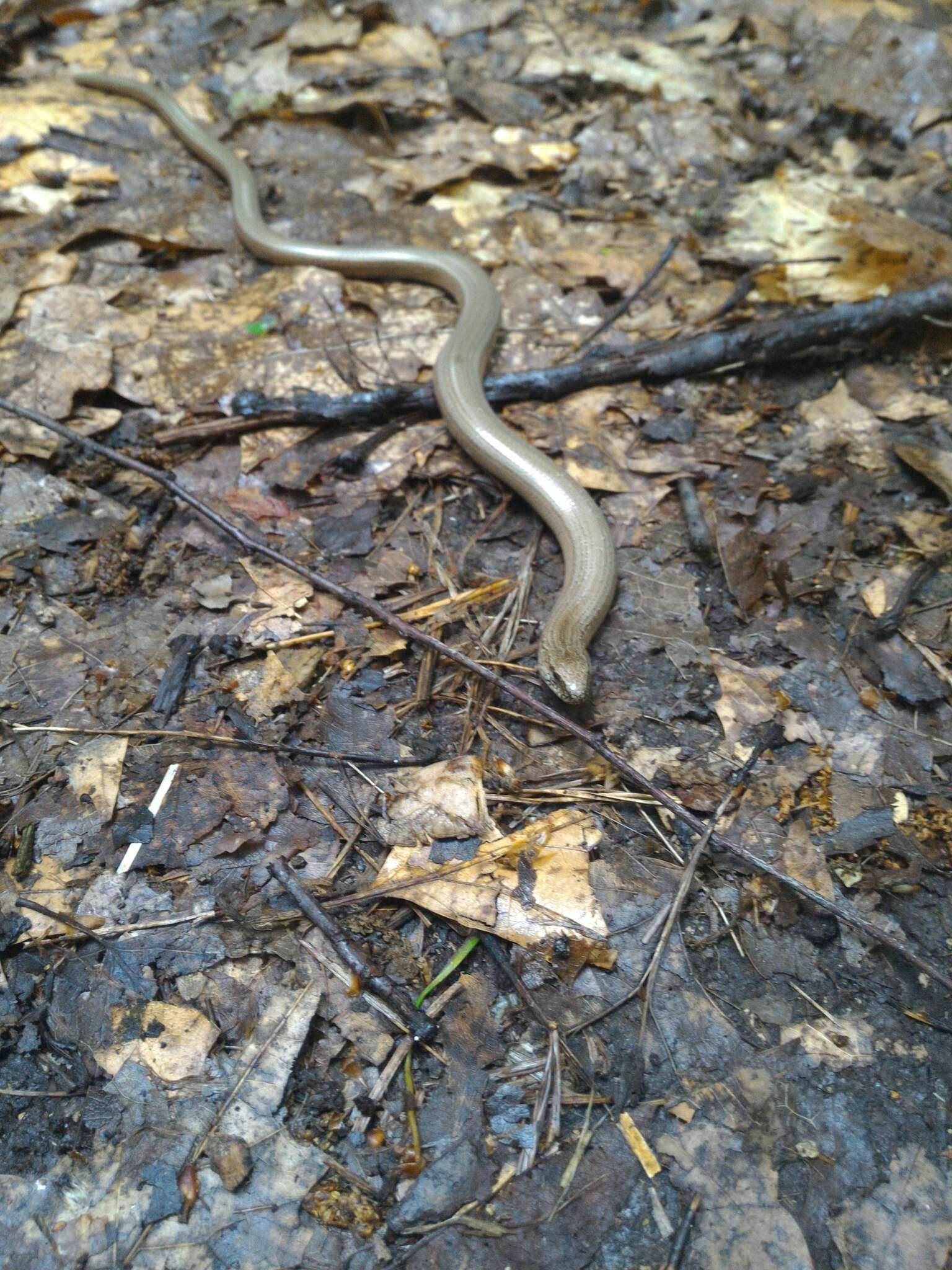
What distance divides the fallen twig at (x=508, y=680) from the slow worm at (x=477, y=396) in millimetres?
180

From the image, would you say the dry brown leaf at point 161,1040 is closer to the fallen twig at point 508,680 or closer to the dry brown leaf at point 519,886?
the dry brown leaf at point 519,886

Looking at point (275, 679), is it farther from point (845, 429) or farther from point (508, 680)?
point (845, 429)

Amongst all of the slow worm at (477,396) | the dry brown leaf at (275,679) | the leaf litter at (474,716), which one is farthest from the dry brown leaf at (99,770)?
the slow worm at (477,396)

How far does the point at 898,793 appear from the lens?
263 cm

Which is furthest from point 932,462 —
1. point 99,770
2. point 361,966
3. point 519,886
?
point 99,770

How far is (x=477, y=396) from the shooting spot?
359 cm

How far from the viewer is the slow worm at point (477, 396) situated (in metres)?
2.96

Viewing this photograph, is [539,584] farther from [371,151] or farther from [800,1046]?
[371,151]

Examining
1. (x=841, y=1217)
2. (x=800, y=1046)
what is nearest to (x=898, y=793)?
(x=800, y=1046)

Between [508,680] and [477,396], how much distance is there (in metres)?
1.47

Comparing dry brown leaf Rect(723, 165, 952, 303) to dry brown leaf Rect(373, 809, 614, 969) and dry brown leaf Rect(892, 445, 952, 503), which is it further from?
dry brown leaf Rect(373, 809, 614, 969)

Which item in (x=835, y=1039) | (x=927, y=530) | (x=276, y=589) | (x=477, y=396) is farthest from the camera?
(x=477, y=396)

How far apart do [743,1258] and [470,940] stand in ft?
3.36

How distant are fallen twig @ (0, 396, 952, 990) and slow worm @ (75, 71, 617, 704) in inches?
7.1
